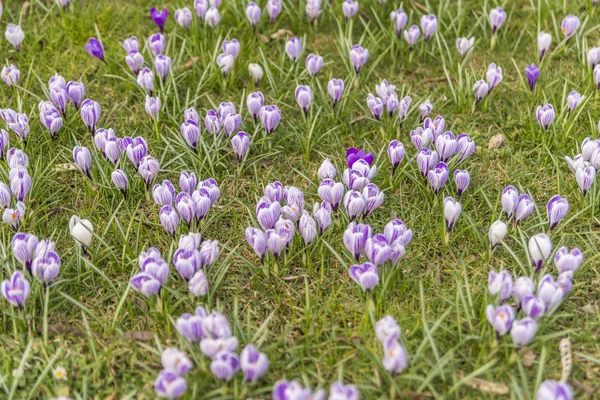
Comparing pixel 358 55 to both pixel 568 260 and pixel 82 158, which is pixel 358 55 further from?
pixel 568 260

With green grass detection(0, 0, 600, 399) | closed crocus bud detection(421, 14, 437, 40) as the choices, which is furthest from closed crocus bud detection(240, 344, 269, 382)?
closed crocus bud detection(421, 14, 437, 40)

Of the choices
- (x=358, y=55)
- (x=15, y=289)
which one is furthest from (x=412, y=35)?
(x=15, y=289)

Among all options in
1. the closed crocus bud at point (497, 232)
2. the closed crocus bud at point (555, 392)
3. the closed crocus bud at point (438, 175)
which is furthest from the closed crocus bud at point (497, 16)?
the closed crocus bud at point (555, 392)

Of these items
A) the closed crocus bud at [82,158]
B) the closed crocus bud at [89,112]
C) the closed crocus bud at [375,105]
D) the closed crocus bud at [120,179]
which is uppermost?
the closed crocus bud at [89,112]

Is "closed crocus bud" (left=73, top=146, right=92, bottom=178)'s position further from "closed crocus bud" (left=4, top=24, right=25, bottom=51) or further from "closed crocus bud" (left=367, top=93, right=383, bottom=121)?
"closed crocus bud" (left=367, top=93, right=383, bottom=121)

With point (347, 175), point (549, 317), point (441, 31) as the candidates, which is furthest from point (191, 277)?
point (441, 31)

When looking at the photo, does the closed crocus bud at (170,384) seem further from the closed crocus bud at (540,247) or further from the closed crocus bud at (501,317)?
the closed crocus bud at (540,247)

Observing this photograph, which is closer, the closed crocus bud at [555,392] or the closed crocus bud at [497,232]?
the closed crocus bud at [555,392]
